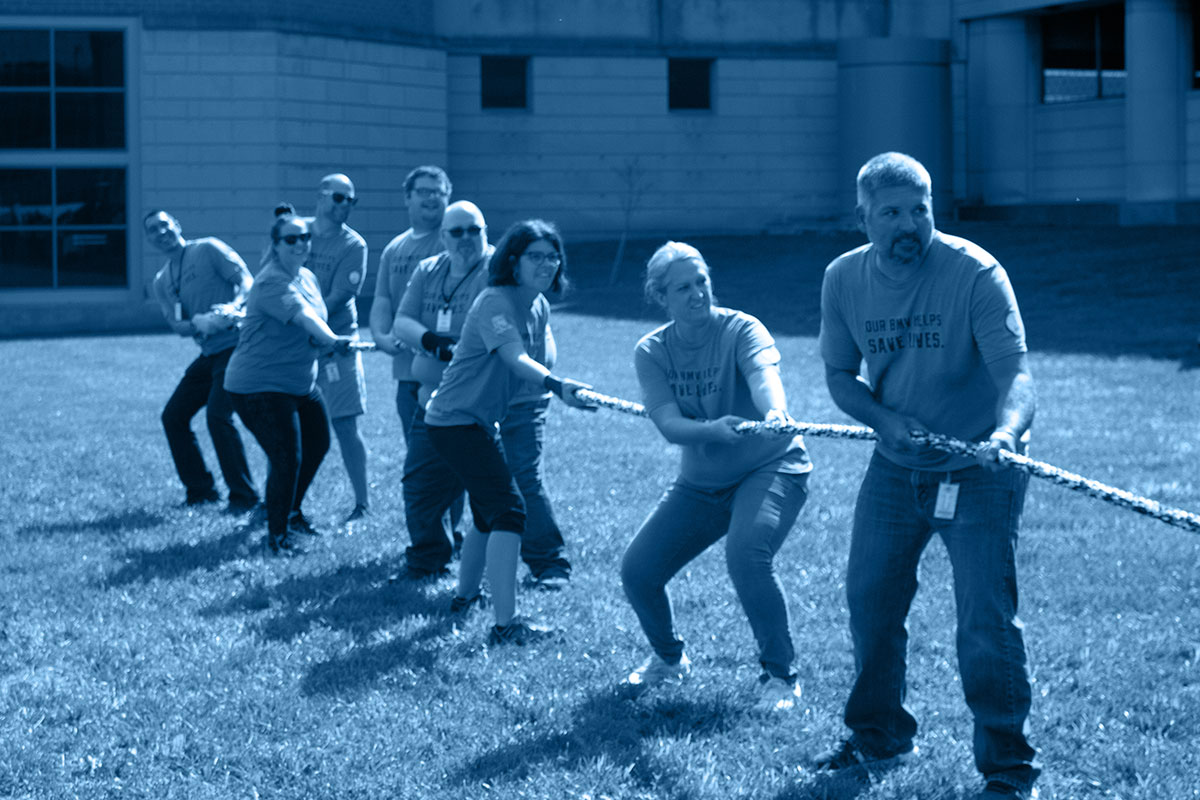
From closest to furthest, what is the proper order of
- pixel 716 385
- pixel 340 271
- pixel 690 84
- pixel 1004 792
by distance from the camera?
pixel 1004 792 → pixel 716 385 → pixel 340 271 → pixel 690 84

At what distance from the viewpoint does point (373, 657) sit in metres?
6.66

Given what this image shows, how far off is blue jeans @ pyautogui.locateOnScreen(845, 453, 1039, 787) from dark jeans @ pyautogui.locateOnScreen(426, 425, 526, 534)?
2.20m

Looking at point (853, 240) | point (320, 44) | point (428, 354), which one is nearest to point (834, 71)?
point (853, 240)

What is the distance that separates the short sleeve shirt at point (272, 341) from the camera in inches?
352

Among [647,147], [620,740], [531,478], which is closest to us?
[620,740]

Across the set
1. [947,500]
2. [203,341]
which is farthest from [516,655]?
[203,341]

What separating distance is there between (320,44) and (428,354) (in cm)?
2615

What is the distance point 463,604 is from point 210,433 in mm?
3602

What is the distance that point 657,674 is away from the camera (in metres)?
6.14

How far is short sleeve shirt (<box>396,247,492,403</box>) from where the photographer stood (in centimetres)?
807

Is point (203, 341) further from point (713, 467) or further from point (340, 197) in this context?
point (713, 467)

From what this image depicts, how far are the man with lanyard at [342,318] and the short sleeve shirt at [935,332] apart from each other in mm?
5252

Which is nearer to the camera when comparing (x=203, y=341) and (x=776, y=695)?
(x=776, y=695)

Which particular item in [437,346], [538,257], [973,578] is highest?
[538,257]
